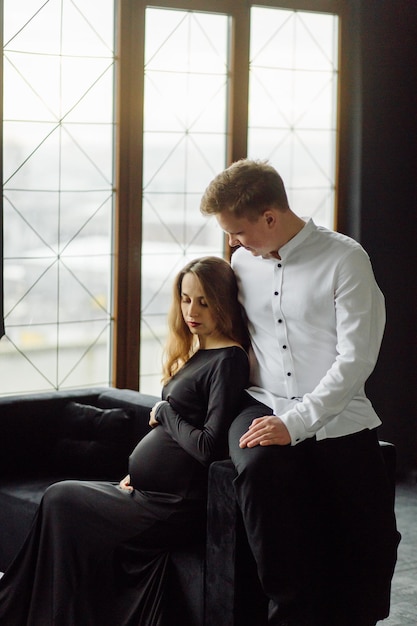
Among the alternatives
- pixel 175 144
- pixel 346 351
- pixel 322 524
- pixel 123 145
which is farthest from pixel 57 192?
pixel 322 524

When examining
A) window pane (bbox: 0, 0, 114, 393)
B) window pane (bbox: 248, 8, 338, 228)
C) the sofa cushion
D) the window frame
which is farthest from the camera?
window pane (bbox: 248, 8, 338, 228)

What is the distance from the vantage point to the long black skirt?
3.08m

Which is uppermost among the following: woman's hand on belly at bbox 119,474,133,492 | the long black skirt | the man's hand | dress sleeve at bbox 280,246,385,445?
dress sleeve at bbox 280,246,385,445

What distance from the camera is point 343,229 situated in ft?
18.1

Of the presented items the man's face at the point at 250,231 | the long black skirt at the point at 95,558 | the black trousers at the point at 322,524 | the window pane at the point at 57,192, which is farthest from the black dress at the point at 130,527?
the window pane at the point at 57,192

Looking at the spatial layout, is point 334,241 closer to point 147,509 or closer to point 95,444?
point 147,509

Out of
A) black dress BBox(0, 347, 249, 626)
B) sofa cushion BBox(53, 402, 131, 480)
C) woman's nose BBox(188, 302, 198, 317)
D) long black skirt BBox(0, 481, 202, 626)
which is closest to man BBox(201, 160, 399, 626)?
black dress BBox(0, 347, 249, 626)

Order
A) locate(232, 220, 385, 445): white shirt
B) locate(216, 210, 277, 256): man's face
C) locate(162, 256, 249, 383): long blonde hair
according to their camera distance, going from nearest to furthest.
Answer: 1. locate(232, 220, 385, 445): white shirt
2. locate(216, 210, 277, 256): man's face
3. locate(162, 256, 249, 383): long blonde hair

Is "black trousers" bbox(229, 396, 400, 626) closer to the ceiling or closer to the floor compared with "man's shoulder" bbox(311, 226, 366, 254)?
closer to the floor

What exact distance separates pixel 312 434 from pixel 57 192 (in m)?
2.19

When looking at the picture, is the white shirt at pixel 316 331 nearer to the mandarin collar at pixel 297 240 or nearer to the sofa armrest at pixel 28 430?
the mandarin collar at pixel 297 240

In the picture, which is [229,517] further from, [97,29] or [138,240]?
[97,29]

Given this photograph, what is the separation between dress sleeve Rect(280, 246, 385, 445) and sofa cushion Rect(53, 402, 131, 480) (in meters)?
1.24

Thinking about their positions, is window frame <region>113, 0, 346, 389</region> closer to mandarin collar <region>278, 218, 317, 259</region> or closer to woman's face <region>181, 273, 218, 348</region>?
woman's face <region>181, 273, 218, 348</region>
